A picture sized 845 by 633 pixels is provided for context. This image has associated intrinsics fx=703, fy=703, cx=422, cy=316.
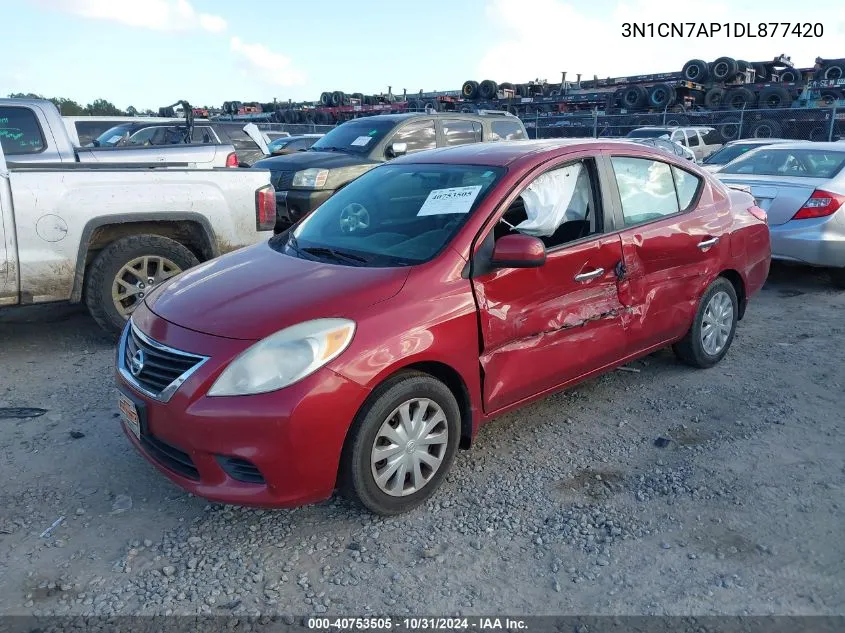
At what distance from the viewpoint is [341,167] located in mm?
9125

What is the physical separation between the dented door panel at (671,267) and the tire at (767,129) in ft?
60.4

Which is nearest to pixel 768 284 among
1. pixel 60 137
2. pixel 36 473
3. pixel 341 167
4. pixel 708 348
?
pixel 708 348

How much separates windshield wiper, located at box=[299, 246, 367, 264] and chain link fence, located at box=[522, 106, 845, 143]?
18281mm

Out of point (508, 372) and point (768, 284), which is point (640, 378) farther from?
point (768, 284)

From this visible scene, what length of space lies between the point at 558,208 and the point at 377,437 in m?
1.71

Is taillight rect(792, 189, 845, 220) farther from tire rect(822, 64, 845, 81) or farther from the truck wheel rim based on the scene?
tire rect(822, 64, 845, 81)

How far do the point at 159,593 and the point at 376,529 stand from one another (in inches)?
36.5

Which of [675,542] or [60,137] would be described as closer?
[675,542]

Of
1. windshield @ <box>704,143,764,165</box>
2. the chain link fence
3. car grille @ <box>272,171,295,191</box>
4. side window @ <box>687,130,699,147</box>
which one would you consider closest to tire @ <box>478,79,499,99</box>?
the chain link fence

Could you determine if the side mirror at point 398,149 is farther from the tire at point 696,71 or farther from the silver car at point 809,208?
the tire at point 696,71

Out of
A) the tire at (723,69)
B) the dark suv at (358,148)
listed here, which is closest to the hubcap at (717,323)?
the dark suv at (358,148)

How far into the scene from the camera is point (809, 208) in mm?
6938

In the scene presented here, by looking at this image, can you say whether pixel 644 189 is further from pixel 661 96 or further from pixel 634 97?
pixel 634 97

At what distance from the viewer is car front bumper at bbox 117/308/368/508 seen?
9.20ft
